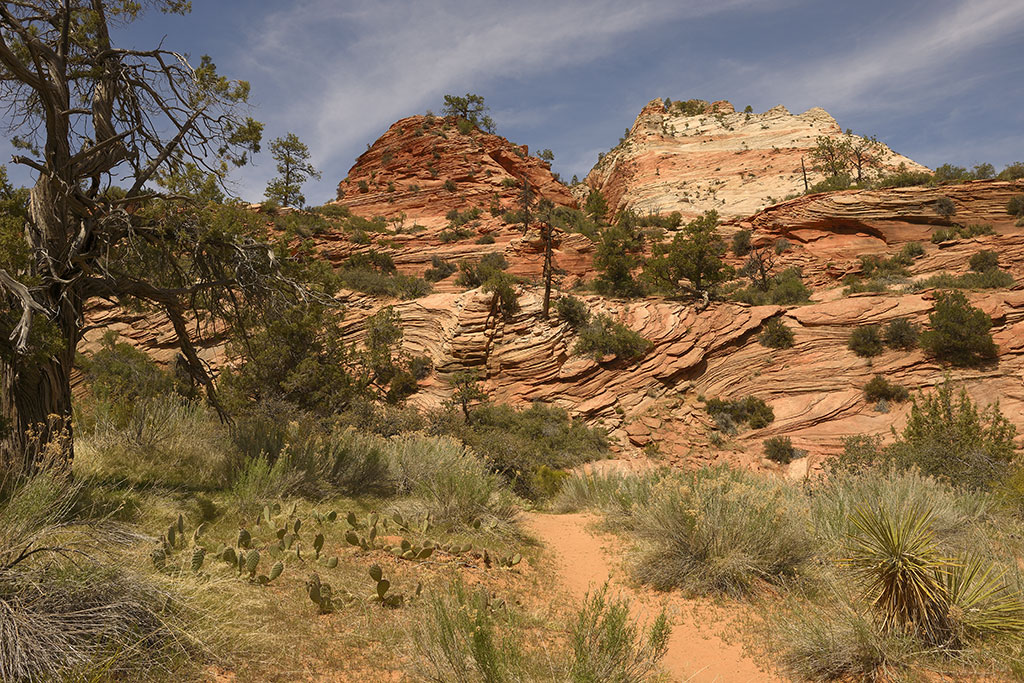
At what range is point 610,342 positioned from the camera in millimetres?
20062

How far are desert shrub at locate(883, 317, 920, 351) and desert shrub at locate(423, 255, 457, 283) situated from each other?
67.4 ft

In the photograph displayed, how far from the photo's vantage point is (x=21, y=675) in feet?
6.72

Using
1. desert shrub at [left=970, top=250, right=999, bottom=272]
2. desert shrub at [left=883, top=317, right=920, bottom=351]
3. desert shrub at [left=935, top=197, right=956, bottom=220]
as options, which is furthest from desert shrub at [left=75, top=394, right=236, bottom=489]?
desert shrub at [left=935, top=197, right=956, bottom=220]

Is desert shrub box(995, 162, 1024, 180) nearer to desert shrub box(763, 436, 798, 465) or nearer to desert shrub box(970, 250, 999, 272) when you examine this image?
desert shrub box(970, 250, 999, 272)

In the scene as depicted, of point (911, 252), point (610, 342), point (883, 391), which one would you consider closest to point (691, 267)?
point (610, 342)

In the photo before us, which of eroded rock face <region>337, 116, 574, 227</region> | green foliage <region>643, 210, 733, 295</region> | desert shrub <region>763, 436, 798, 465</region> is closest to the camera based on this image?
desert shrub <region>763, 436, 798, 465</region>

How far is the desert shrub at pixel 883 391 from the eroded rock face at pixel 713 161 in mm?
25567

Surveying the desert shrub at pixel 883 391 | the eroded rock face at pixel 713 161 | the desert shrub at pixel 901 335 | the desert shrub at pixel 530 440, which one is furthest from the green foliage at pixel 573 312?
the eroded rock face at pixel 713 161

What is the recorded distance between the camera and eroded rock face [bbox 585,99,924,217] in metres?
41.3

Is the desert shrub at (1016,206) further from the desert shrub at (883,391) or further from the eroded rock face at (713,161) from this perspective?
the desert shrub at (883,391)

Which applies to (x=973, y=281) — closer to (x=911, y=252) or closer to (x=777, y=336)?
(x=911, y=252)

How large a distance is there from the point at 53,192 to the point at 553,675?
270 inches

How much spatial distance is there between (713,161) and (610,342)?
3552 cm

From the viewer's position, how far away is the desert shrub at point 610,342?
65.1ft
